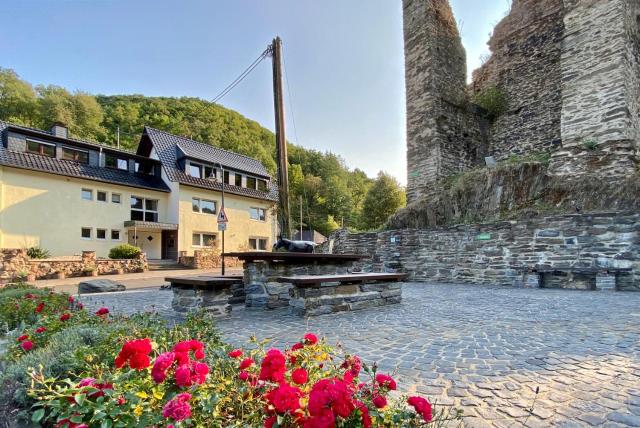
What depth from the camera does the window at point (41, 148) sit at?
57.8 ft

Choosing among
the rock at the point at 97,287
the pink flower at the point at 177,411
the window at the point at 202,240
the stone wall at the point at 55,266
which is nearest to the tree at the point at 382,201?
the window at the point at 202,240

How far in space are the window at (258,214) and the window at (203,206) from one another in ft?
10.0

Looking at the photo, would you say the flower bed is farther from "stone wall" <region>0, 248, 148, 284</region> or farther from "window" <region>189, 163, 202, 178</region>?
"window" <region>189, 163, 202, 178</region>

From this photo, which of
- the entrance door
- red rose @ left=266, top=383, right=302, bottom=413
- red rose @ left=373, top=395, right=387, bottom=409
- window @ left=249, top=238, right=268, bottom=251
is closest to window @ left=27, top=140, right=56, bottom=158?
the entrance door

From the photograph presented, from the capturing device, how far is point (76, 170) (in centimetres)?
1831

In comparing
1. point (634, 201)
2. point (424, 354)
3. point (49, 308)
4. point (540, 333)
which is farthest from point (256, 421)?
point (634, 201)

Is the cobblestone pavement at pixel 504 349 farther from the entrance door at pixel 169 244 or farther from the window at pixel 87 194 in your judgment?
the entrance door at pixel 169 244

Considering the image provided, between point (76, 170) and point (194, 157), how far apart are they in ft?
21.8

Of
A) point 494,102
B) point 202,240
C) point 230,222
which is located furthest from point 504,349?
point 230,222

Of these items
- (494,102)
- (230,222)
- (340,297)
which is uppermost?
(494,102)

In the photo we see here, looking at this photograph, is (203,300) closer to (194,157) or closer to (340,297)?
(340,297)

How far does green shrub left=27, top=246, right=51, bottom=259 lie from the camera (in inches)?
606

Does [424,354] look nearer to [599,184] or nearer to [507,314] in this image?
[507,314]

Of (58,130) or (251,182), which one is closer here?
(58,130)
